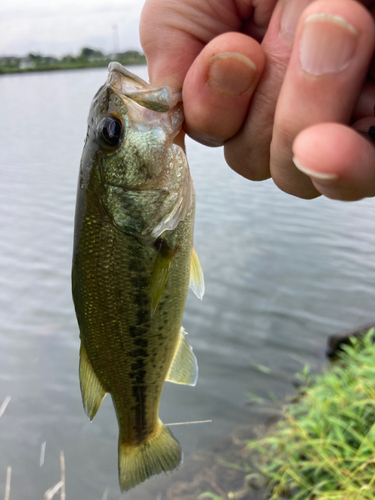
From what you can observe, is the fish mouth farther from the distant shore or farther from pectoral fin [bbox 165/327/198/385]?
the distant shore

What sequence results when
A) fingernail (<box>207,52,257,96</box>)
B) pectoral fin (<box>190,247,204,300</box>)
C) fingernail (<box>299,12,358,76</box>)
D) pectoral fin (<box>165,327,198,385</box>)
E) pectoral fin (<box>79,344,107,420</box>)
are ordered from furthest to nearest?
pectoral fin (<box>165,327,198,385</box>) → pectoral fin (<box>190,247,204,300</box>) → pectoral fin (<box>79,344,107,420</box>) → fingernail (<box>207,52,257,96</box>) → fingernail (<box>299,12,358,76</box>)

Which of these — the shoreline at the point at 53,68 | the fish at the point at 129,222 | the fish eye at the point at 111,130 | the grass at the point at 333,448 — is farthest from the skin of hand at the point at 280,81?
the shoreline at the point at 53,68

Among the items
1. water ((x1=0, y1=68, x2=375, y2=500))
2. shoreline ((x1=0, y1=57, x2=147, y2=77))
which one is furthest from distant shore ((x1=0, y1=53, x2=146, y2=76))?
water ((x1=0, y1=68, x2=375, y2=500))

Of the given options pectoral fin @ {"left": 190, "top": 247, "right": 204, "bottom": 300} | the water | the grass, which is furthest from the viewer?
the water

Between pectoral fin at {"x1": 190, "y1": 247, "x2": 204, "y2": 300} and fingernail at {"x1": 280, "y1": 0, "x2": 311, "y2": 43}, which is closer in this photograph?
fingernail at {"x1": 280, "y1": 0, "x2": 311, "y2": 43}

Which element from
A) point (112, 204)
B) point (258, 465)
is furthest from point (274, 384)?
point (112, 204)

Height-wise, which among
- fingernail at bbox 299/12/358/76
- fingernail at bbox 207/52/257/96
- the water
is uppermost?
fingernail at bbox 299/12/358/76
